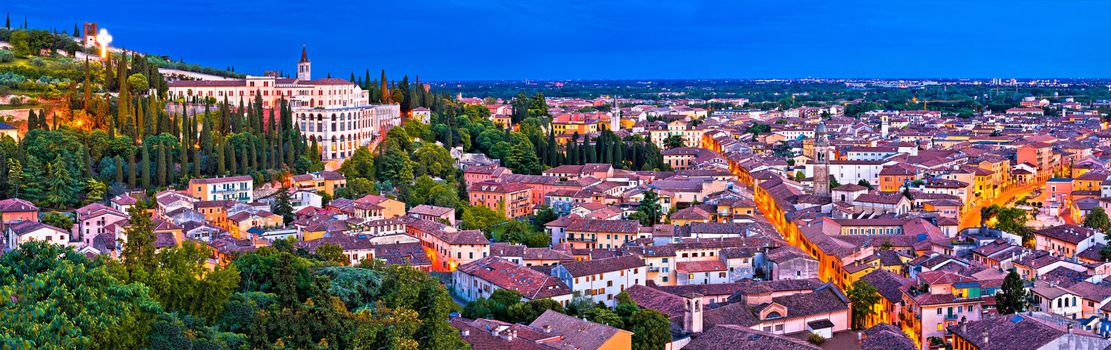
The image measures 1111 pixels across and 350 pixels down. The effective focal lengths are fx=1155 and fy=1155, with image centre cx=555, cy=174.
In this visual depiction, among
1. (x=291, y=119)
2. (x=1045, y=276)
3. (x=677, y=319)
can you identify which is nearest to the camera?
(x=677, y=319)

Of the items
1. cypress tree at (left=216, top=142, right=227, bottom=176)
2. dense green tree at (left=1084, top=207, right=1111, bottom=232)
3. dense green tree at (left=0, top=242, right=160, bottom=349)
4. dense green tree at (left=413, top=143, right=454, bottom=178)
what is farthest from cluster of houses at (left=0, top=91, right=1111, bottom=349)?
dense green tree at (left=0, top=242, right=160, bottom=349)

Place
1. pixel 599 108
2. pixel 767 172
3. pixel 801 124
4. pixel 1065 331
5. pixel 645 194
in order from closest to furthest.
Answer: pixel 1065 331
pixel 645 194
pixel 767 172
pixel 801 124
pixel 599 108

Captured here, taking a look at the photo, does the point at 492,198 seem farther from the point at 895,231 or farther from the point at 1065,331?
the point at 1065,331

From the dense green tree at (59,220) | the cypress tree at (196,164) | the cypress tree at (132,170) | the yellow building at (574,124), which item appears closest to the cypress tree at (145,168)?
the cypress tree at (132,170)

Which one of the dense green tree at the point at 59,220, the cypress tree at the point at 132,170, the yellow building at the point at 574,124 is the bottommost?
the dense green tree at the point at 59,220

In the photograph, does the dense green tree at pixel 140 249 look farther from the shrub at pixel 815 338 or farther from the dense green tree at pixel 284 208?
the dense green tree at pixel 284 208

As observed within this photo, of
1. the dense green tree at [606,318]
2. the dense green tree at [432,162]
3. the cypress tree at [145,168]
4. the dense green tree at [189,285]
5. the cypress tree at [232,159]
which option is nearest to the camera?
the dense green tree at [189,285]

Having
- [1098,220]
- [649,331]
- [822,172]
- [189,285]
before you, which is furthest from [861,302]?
[822,172]

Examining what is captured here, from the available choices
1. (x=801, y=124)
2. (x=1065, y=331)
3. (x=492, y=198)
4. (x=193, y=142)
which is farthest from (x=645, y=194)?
(x=801, y=124)
